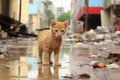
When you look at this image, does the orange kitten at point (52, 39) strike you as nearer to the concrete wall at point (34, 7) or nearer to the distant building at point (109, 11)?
the distant building at point (109, 11)

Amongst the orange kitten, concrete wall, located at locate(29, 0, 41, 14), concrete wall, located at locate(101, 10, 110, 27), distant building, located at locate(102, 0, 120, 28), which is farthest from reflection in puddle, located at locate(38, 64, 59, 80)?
concrete wall, located at locate(29, 0, 41, 14)

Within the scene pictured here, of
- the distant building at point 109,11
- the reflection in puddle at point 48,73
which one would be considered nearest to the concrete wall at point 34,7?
the distant building at point 109,11

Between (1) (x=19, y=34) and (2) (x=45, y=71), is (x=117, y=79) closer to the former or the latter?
(2) (x=45, y=71)

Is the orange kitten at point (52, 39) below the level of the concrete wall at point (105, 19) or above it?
above

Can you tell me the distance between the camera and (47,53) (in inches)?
263

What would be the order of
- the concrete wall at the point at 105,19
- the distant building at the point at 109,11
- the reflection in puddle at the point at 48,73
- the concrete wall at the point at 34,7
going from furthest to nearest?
the concrete wall at the point at 34,7, the concrete wall at the point at 105,19, the distant building at the point at 109,11, the reflection in puddle at the point at 48,73

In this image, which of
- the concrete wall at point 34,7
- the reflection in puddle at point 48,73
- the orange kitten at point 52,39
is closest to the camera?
the reflection in puddle at point 48,73

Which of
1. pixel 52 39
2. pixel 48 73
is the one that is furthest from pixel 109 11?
pixel 48 73

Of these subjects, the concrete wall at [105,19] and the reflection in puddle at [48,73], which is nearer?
the reflection in puddle at [48,73]

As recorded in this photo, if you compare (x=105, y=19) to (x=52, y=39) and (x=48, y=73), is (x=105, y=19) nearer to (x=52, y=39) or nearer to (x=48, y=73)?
(x=52, y=39)

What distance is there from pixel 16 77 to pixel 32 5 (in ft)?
239

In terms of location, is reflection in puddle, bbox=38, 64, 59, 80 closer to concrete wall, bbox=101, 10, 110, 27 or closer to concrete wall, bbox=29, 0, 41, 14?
concrete wall, bbox=101, 10, 110, 27

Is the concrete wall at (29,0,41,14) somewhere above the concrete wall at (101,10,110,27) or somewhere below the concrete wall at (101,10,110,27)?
above

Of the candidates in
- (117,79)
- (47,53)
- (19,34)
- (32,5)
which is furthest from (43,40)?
(32,5)
